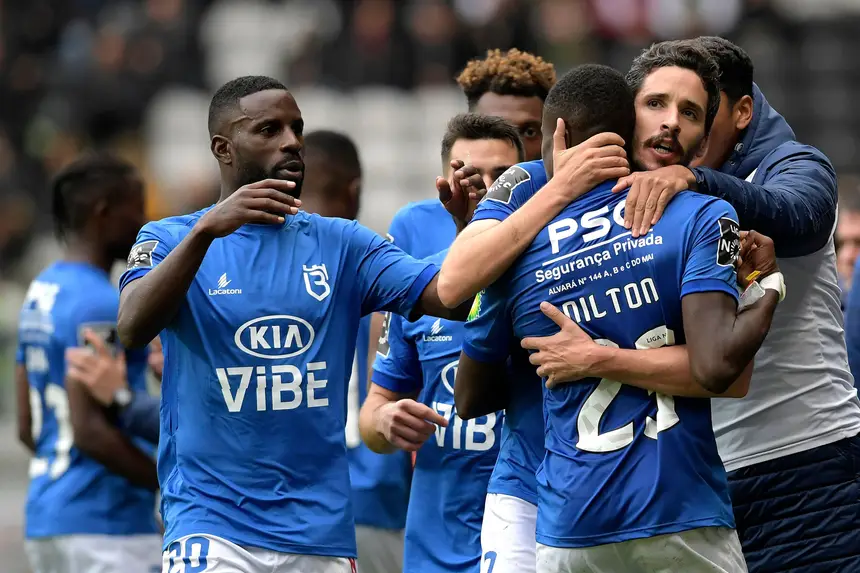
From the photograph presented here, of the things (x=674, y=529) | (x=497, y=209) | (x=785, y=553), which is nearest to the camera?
(x=674, y=529)

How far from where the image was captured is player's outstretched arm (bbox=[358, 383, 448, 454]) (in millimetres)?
4867

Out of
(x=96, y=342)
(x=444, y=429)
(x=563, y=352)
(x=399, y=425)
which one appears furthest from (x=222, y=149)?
(x=96, y=342)

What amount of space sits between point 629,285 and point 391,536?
3283 millimetres

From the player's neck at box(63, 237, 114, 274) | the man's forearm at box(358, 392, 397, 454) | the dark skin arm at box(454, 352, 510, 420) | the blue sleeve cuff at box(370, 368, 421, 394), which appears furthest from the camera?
the player's neck at box(63, 237, 114, 274)

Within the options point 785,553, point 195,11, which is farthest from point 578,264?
point 195,11

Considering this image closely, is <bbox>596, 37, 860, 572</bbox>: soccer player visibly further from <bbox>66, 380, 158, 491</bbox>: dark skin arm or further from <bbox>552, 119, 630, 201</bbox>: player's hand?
<bbox>66, 380, 158, 491</bbox>: dark skin arm

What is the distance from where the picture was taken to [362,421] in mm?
5410

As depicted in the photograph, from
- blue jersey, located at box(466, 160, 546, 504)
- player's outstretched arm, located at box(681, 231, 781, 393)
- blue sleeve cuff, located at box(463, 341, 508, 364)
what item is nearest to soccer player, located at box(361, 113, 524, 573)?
blue jersey, located at box(466, 160, 546, 504)

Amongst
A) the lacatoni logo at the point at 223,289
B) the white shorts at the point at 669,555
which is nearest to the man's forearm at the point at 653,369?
the white shorts at the point at 669,555

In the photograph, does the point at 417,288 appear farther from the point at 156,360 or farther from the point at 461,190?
the point at 156,360

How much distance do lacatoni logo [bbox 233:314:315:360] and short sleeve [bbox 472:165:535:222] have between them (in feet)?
2.35

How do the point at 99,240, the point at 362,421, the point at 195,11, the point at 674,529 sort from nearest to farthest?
the point at 674,529 < the point at 362,421 < the point at 99,240 < the point at 195,11

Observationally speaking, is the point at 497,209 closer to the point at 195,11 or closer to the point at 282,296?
the point at 282,296

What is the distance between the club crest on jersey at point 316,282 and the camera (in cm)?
466
